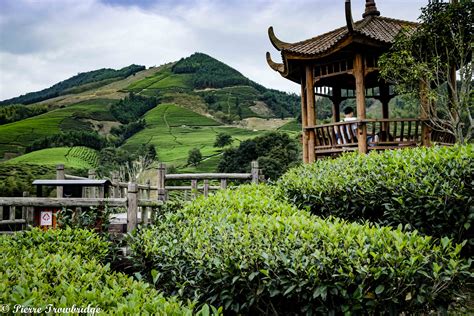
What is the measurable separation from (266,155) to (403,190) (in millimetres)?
22930

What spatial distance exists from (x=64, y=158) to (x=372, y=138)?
3212cm

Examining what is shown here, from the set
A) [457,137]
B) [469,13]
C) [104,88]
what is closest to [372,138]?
[457,137]

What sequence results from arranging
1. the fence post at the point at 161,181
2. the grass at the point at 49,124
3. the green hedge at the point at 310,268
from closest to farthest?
the green hedge at the point at 310,268 → the fence post at the point at 161,181 → the grass at the point at 49,124

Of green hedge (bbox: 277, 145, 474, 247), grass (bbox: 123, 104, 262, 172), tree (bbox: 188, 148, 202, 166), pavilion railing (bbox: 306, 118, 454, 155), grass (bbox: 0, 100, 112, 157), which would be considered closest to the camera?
green hedge (bbox: 277, 145, 474, 247)

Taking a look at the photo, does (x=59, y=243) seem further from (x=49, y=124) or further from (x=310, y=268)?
(x=49, y=124)

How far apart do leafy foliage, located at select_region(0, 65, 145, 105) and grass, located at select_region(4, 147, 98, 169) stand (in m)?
43.3

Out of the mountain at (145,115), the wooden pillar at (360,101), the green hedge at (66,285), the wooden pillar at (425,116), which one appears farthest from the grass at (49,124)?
the green hedge at (66,285)

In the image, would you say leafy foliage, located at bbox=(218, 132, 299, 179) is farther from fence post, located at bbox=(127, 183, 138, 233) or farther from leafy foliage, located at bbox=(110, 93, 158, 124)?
leafy foliage, located at bbox=(110, 93, 158, 124)

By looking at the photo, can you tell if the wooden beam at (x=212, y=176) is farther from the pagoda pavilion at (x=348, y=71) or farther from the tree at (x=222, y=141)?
the tree at (x=222, y=141)

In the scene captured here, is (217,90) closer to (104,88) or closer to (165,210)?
(104,88)

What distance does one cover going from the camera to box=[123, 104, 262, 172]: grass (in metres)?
41.6

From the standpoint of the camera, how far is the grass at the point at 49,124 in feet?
141

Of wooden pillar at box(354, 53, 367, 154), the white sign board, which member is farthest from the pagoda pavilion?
the white sign board

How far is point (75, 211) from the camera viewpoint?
5.75m
